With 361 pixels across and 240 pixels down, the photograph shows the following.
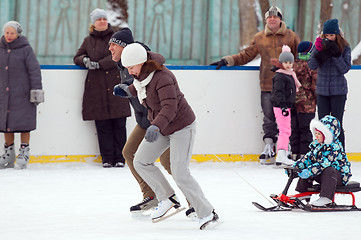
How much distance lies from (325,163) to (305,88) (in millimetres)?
2837

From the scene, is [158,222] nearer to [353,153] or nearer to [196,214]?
[196,214]

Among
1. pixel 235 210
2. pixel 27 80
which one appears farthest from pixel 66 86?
→ pixel 235 210

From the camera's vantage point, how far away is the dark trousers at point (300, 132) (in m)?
9.38

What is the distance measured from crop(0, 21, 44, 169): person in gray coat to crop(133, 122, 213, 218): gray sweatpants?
10.8 ft

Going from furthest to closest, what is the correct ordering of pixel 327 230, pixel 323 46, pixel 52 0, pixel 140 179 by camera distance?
pixel 52 0
pixel 323 46
pixel 140 179
pixel 327 230

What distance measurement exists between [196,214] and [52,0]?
7638 mm

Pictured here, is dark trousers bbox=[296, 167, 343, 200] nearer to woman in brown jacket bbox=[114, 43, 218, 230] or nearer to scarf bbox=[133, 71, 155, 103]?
woman in brown jacket bbox=[114, 43, 218, 230]

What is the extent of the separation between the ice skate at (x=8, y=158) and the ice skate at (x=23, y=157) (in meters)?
0.10

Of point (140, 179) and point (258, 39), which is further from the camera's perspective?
point (258, 39)

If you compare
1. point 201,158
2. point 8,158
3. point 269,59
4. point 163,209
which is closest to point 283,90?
point 269,59

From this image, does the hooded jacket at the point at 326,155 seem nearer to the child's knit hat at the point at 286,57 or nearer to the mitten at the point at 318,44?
the mitten at the point at 318,44

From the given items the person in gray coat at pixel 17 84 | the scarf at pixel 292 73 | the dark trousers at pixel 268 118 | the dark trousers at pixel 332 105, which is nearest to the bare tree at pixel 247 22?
the dark trousers at pixel 268 118

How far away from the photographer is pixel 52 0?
43.2 feet

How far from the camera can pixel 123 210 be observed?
6.74m
